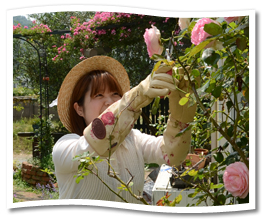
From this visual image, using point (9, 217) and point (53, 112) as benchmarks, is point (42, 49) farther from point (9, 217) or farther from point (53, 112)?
point (9, 217)

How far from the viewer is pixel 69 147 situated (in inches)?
50.6

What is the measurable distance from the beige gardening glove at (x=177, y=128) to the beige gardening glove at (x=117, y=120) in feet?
0.31

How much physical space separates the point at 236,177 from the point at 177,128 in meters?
0.35

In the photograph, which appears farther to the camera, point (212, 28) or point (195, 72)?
point (195, 72)

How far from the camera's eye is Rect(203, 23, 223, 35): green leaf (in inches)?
32.5

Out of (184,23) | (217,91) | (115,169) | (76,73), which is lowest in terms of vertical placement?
(115,169)

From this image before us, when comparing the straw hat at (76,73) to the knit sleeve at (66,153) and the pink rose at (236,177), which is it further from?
the pink rose at (236,177)

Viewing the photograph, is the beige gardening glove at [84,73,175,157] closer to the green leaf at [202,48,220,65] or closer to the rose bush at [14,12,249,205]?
the rose bush at [14,12,249,205]

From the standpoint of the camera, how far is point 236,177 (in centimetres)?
92

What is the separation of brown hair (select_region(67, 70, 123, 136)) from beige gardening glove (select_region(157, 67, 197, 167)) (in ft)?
1.20

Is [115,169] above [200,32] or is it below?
below

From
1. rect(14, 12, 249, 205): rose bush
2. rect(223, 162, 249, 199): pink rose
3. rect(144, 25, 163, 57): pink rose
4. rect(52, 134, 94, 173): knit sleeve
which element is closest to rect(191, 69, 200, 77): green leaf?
rect(14, 12, 249, 205): rose bush

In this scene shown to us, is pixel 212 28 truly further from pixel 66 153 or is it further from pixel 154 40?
pixel 66 153

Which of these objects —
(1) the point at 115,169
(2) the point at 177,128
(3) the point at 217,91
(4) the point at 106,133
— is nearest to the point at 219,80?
(3) the point at 217,91
